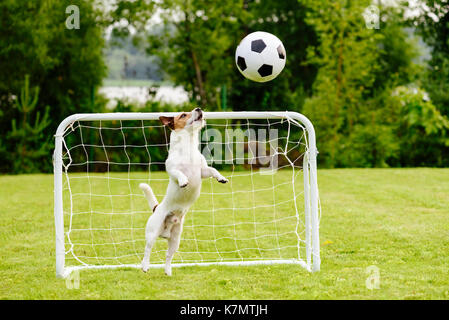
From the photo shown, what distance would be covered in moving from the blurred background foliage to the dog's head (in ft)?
33.4

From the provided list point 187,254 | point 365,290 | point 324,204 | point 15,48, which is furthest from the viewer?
point 15,48

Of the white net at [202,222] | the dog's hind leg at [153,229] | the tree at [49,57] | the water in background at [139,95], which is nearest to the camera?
the dog's hind leg at [153,229]

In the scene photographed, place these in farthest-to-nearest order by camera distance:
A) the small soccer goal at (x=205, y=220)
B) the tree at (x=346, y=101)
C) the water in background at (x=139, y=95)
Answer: the water in background at (x=139, y=95) < the tree at (x=346, y=101) < the small soccer goal at (x=205, y=220)

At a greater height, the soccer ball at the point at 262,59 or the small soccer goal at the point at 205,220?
the soccer ball at the point at 262,59

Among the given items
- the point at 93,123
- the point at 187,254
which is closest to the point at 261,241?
the point at 187,254

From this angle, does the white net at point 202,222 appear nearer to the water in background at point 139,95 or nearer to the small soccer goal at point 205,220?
the small soccer goal at point 205,220

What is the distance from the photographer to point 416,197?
10234 mm

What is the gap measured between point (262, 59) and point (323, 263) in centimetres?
209

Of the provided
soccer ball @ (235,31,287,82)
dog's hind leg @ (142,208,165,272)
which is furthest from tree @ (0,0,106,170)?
dog's hind leg @ (142,208,165,272)

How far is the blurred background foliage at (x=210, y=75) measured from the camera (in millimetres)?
15773

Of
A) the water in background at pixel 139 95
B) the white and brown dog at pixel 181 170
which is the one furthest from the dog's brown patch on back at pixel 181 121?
the water in background at pixel 139 95

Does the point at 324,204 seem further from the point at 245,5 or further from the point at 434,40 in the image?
the point at 245,5

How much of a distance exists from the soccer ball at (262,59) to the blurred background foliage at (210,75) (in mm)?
9234
